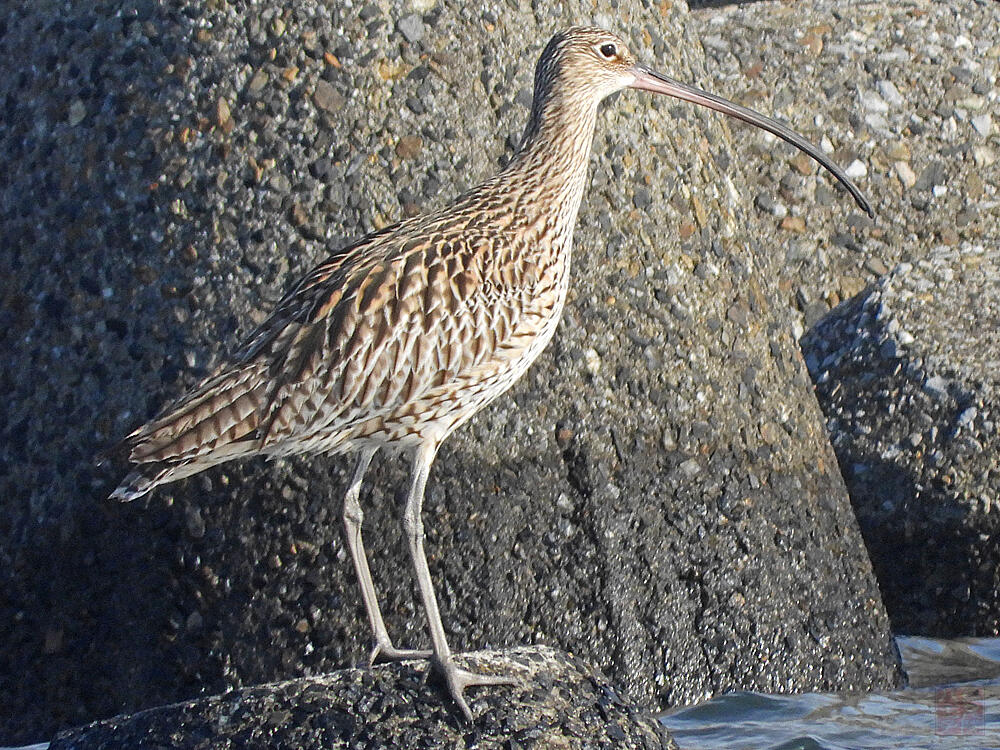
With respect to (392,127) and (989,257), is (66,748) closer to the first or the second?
(392,127)

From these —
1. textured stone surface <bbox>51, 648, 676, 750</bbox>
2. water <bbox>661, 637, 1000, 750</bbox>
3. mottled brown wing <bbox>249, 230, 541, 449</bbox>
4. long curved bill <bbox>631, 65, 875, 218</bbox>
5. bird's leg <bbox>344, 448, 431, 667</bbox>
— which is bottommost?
water <bbox>661, 637, 1000, 750</bbox>

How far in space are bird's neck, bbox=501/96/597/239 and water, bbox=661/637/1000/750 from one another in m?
1.99

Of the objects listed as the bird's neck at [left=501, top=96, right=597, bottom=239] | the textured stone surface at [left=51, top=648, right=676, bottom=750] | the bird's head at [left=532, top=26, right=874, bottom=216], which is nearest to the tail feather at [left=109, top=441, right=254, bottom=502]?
the textured stone surface at [left=51, top=648, right=676, bottom=750]

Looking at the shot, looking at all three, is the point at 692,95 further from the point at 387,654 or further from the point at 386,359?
the point at 387,654

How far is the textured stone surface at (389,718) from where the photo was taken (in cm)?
496

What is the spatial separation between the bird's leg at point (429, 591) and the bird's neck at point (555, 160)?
1021mm

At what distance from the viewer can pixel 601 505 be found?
659 cm

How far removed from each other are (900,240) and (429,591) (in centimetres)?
478

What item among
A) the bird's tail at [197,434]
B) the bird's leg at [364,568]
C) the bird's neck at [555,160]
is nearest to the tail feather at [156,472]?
the bird's tail at [197,434]

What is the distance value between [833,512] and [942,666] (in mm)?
894

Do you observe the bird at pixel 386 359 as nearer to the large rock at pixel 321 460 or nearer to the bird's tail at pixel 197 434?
the bird's tail at pixel 197 434

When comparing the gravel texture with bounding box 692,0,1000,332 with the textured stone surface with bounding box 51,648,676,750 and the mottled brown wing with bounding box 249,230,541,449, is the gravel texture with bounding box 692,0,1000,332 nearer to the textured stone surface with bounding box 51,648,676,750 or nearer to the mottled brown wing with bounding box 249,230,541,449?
the mottled brown wing with bounding box 249,230,541,449

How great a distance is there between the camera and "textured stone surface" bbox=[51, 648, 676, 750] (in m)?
4.96

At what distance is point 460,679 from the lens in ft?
17.2
